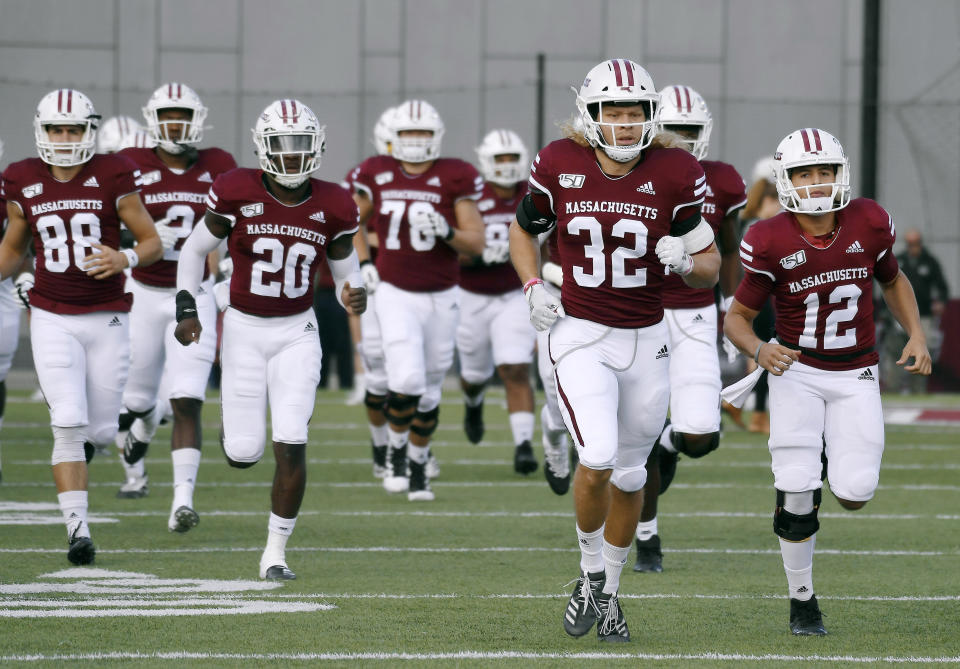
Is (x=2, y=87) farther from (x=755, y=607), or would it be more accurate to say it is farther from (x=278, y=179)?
(x=755, y=607)

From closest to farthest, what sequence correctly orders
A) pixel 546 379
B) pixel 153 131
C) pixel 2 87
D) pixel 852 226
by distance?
pixel 852 226, pixel 546 379, pixel 153 131, pixel 2 87

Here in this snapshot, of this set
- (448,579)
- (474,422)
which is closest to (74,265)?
(448,579)

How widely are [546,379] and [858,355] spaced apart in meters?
2.08

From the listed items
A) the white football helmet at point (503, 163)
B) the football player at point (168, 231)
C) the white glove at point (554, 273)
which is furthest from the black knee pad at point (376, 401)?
the white glove at point (554, 273)

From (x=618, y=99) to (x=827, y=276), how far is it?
92 cm

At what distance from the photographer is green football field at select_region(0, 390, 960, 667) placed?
202 inches

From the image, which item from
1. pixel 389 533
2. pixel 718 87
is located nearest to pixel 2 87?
pixel 718 87

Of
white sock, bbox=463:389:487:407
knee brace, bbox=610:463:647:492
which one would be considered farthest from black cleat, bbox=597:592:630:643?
white sock, bbox=463:389:487:407

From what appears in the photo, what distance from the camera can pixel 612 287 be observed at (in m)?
5.48

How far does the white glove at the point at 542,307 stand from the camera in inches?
213

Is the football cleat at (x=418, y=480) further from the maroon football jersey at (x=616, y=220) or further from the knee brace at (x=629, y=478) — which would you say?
the maroon football jersey at (x=616, y=220)

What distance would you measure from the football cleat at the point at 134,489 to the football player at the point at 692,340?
3.15 meters

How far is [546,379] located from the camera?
741 centimetres

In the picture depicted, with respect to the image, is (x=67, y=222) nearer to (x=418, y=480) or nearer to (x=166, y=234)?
(x=166, y=234)
